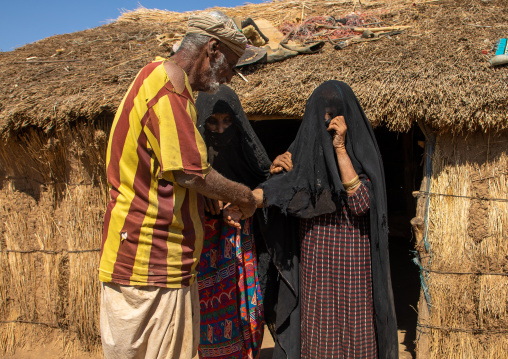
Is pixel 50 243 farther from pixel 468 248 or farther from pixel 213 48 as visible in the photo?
pixel 468 248

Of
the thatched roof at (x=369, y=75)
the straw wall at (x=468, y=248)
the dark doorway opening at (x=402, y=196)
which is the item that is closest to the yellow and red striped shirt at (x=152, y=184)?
the thatched roof at (x=369, y=75)

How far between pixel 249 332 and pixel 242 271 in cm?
42

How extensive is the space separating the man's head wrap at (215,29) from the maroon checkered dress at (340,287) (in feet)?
3.43

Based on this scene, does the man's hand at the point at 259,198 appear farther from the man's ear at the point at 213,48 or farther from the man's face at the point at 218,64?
the man's ear at the point at 213,48

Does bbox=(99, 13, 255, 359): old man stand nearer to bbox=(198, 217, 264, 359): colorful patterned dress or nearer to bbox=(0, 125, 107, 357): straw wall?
bbox=(198, 217, 264, 359): colorful patterned dress

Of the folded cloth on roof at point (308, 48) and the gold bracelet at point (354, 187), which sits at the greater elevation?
the folded cloth on roof at point (308, 48)

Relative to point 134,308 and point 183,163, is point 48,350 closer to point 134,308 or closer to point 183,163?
point 134,308

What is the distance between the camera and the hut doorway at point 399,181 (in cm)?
544

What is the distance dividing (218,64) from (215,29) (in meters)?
0.17

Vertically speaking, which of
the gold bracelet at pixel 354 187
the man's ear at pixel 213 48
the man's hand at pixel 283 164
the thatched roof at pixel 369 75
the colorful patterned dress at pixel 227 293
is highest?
the thatched roof at pixel 369 75

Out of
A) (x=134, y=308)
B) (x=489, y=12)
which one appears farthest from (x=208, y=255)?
(x=489, y=12)

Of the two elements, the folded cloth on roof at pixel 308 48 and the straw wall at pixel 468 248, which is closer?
the straw wall at pixel 468 248

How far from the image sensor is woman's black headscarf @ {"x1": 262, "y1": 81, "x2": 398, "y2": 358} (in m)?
2.30

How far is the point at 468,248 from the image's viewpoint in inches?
132
